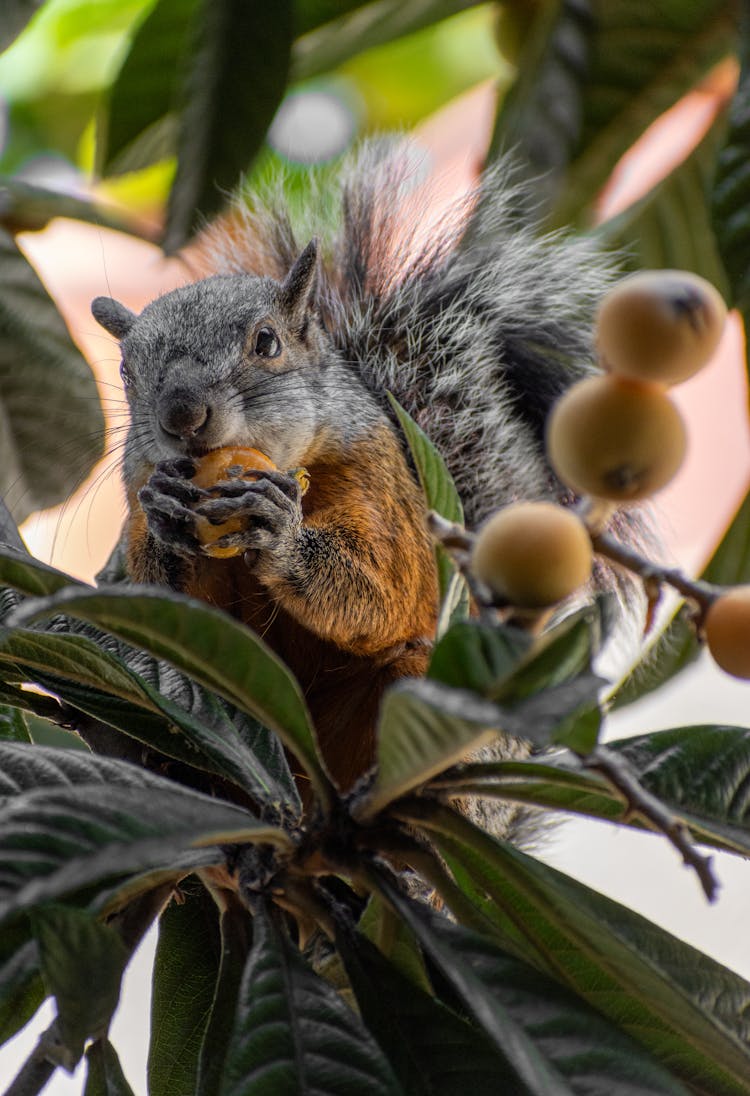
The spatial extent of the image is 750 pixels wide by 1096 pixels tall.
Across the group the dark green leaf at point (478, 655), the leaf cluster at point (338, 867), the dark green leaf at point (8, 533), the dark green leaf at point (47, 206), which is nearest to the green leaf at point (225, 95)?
the leaf cluster at point (338, 867)

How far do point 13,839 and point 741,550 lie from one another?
97cm

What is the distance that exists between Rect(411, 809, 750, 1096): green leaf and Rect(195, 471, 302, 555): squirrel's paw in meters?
0.35

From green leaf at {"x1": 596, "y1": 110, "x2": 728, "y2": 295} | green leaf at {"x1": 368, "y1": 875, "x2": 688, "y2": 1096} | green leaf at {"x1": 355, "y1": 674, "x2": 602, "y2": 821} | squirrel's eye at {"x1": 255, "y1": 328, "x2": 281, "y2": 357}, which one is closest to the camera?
green leaf at {"x1": 355, "y1": 674, "x2": 602, "y2": 821}

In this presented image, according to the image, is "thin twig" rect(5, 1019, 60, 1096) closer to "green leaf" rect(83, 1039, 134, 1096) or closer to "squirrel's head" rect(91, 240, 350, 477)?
"green leaf" rect(83, 1039, 134, 1096)

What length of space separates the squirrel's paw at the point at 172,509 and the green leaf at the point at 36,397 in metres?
0.49

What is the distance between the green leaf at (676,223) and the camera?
5.16 feet

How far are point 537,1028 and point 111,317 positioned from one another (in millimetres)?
902

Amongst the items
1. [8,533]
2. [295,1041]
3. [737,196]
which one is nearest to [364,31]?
[737,196]

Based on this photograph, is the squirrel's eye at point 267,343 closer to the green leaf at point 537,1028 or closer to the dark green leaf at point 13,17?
the dark green leaf at point 13,17

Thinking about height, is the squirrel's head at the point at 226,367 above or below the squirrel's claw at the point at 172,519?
above

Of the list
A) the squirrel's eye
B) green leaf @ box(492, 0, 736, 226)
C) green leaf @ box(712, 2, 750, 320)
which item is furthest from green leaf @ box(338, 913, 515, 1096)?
green leaf @ box(492, 0, 736, 226)

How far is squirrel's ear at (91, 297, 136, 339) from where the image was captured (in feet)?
4.21

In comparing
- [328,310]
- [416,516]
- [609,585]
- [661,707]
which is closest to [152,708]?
[416,516]

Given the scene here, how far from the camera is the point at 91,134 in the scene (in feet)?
6.99
